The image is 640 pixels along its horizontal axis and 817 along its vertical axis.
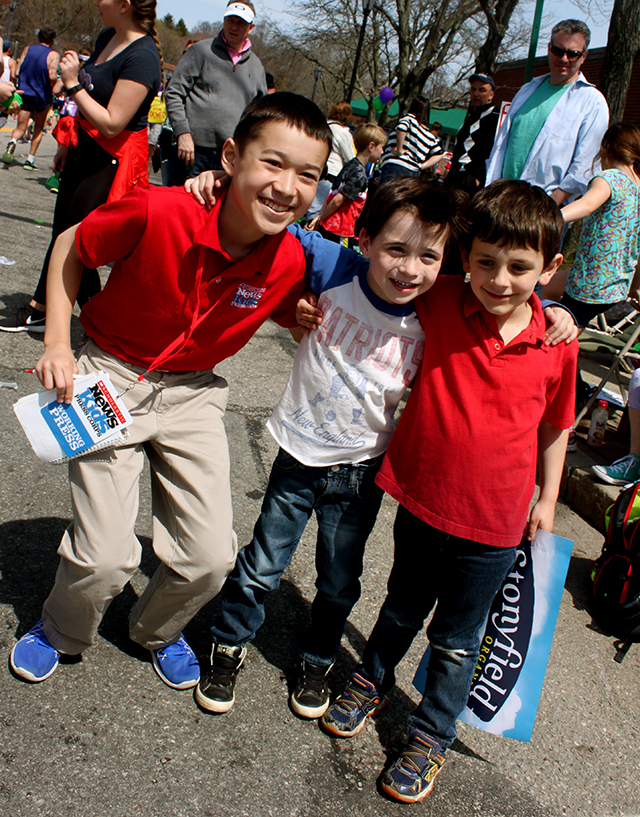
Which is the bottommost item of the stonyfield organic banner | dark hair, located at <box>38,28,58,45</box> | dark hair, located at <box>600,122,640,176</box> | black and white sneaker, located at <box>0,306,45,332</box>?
black and white sneaker, located at <box>0,306,45,332</box>

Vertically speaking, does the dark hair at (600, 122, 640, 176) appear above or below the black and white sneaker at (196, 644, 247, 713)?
above

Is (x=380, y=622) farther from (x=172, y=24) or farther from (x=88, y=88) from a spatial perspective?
(x=172, y=24)

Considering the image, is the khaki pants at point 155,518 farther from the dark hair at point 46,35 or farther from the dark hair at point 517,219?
the dark hair at point 46,35

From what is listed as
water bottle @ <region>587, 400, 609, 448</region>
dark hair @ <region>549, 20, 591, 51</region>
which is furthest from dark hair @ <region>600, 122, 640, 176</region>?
water bottle @ <region>587, 400, 609, 448</region>

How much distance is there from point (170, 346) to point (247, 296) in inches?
10.9

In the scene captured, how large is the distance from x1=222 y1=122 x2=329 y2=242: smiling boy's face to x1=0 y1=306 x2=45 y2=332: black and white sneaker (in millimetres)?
2889

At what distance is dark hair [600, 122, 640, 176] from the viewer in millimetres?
3855

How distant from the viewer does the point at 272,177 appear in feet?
5.98

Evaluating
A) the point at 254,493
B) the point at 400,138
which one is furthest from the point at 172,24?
the point at 254,493

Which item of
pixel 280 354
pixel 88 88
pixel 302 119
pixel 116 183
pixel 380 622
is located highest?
pixel 302 119

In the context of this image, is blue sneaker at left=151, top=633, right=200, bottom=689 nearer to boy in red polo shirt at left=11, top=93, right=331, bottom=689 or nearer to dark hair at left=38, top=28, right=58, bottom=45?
boy in red polo shirt at left=11, top=93, right=331, bottom=689

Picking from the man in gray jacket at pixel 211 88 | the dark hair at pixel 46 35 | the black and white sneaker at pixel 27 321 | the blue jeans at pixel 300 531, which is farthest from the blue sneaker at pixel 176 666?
the dark hair at pixel 46 35

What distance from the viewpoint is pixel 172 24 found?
8712 centimetres

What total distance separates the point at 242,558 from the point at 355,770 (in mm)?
700
